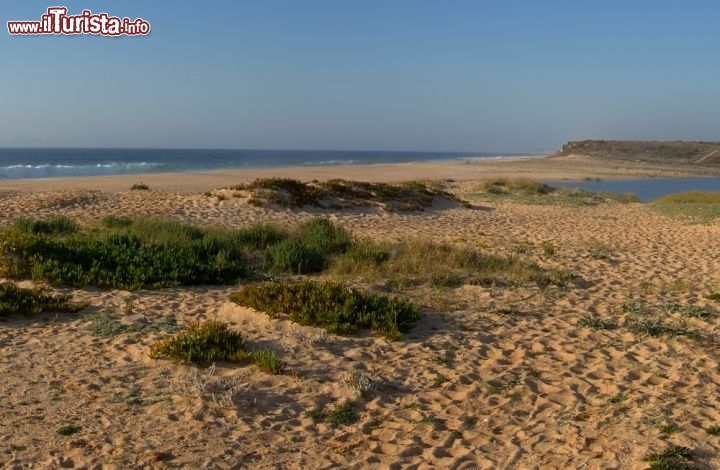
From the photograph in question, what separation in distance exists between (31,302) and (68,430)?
2910 mm

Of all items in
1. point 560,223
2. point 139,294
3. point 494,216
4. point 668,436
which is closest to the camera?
point 668,436

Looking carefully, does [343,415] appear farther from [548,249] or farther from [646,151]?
[646,151]

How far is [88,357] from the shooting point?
216 inches

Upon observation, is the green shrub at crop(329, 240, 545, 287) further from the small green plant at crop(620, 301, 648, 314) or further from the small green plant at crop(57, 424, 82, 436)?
the small green plant at crop(57, 424, 82, 436)

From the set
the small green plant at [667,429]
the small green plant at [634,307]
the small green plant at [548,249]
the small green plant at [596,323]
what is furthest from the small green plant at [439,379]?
the small green plant at [548,249]

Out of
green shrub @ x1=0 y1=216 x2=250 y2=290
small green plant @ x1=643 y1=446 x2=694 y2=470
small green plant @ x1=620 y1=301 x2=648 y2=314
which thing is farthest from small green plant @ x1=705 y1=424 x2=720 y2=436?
green shrub @ x1=0 y1=216 x2=250 y2=290

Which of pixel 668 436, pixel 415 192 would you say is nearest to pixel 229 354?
pixel 668 436

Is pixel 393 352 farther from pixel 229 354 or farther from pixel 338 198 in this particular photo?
pixel 338 198

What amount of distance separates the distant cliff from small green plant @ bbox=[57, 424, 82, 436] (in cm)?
9114

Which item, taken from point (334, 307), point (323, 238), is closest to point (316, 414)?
point (334, 307)

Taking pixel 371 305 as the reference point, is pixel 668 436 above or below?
below

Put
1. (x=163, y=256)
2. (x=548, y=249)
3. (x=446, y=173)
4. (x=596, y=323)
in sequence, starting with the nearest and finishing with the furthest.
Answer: (x=596, y=323)
(x=163, y=256)
(x=548, y=249)
(x=446, y=173)

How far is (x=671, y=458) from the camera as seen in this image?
159 inches

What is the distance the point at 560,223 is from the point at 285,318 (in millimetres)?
13019
